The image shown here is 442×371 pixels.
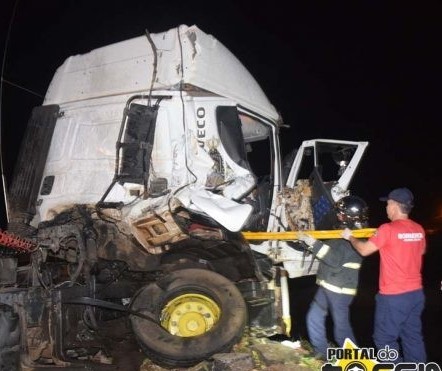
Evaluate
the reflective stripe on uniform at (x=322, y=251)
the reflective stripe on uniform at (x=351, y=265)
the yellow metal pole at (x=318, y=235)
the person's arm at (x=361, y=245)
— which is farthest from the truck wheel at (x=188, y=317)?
the person's arm at (x=361, y=245)

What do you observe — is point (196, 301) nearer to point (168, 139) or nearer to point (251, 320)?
point (251, 320)

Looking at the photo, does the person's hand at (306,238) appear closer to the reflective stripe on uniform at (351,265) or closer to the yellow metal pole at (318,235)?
the yellow metal pole at (318,235)

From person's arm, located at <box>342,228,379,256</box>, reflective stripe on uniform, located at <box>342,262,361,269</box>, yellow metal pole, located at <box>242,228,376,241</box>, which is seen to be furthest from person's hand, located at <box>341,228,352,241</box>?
reflective stripe on uniform, located at <box>342,262,361,269</box>

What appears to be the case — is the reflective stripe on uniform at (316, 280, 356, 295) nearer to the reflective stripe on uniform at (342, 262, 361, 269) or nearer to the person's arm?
the reflective stripe on uniform at (342, 262, 361, 269)

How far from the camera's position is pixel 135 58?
16.8ft

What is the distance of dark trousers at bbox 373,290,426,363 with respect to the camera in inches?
150

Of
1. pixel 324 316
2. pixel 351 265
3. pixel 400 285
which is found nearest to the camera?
pixel 400 285

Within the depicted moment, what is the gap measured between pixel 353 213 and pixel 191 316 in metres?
1.96

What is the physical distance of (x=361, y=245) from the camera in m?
3.99

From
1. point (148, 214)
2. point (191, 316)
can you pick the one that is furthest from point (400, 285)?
point (148, 214)

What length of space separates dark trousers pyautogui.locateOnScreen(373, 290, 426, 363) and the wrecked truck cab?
124 cm

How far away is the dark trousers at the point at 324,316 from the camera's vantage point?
4.52 metres
